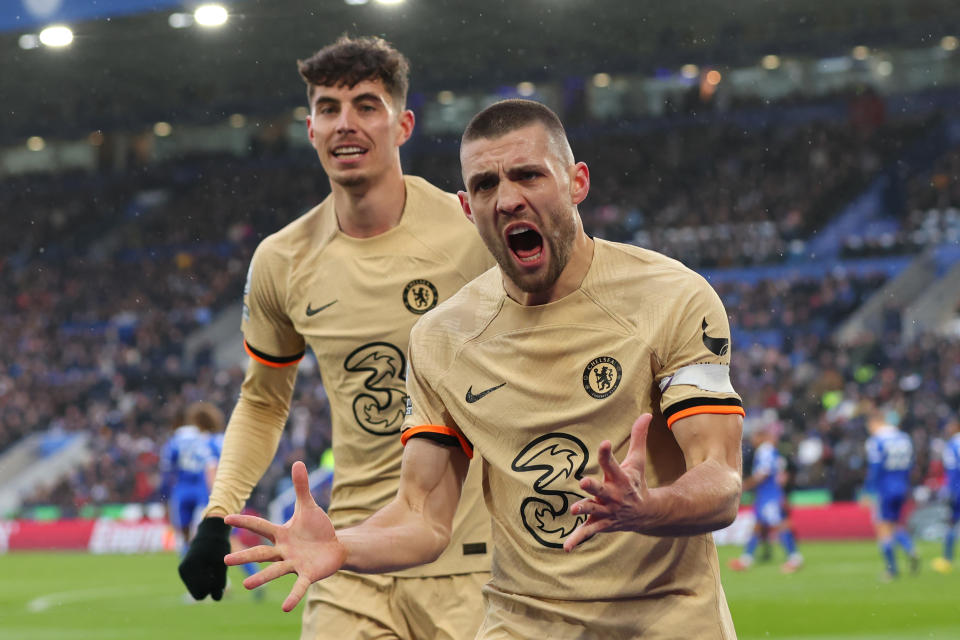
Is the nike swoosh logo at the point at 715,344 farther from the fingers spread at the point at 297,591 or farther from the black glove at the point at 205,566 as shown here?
the black glove at the point at 205,566

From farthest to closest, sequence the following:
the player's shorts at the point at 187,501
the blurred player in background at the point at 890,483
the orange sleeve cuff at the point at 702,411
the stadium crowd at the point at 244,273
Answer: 1. the stadium crowd at the point at 244,273
2. the player's shorts at the point at 187,501
3. the blurred player in background at the point at 890,483
4. the orange sleeve cuff at the point at 702,411

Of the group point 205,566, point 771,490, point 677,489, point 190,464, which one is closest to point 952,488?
point 771,490

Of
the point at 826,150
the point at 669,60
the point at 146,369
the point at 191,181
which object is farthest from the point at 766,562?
the point at 146,369

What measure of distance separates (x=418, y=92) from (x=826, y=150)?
52.3ft

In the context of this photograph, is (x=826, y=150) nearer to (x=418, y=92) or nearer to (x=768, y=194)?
(x=768, y=194)

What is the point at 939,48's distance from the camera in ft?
90.0

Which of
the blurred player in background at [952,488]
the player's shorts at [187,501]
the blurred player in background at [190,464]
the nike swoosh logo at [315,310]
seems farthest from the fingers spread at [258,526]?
the blurred player in background at [952,488]

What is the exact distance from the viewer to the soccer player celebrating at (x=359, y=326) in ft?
13.3

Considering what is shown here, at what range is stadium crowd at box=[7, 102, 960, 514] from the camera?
2048 centimetres

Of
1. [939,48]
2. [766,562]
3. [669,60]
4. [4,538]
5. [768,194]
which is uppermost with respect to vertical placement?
[939,48]

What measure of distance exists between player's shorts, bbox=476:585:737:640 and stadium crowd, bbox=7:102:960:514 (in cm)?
1331

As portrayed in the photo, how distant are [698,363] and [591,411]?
0.87 feet

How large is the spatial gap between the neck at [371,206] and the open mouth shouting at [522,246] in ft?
4.12

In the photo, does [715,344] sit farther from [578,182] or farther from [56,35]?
[56,35]
